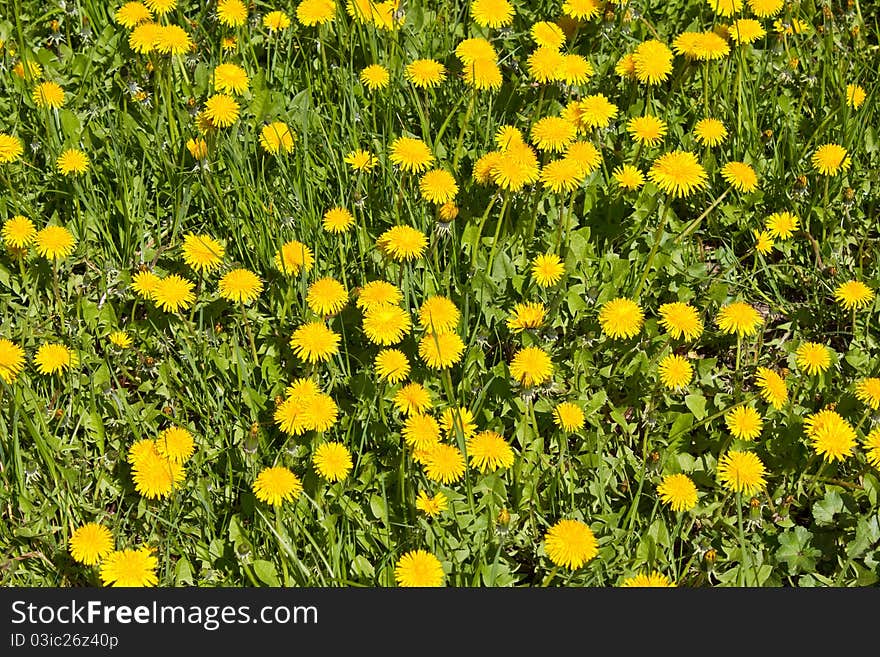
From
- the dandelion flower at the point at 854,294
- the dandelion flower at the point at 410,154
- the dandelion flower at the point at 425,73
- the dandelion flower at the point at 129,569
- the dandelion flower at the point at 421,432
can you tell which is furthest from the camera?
the dandelion flower at the point at 425,73

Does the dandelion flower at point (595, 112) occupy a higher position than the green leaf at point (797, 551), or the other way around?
the dandelion flower at point (595, 112)

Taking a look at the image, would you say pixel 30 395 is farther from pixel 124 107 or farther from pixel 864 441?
pixel 864 441

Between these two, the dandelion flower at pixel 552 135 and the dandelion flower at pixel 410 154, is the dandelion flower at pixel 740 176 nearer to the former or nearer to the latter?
the dandelion flower at pixel 552 135

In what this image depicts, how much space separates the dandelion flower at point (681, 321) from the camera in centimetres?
279

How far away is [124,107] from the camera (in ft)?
10.9

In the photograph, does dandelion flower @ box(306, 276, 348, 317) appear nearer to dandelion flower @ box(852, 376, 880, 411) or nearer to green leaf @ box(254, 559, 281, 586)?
green leaf @ box(254, 559, 281, 586)

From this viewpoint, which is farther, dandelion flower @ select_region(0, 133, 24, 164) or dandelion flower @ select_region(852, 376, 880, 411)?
dandelion flower @ select_region(0, 133, 24, 164)

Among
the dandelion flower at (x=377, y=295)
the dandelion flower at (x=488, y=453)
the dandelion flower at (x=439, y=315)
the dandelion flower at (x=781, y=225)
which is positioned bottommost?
the dandelion flower at (x=488, y=453)

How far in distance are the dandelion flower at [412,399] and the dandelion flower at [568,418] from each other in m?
0.35

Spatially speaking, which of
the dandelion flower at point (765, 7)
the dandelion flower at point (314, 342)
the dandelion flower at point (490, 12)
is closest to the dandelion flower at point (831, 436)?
the dandelion flower at point (314, 342)

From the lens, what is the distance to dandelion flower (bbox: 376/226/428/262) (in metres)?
2.85

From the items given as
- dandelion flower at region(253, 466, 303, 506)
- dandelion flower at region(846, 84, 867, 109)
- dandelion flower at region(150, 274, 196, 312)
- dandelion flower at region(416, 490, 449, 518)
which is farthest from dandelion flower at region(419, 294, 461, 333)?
dandelion flower at region(846, 84, 867, 109)

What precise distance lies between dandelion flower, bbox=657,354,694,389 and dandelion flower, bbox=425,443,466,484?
2.10 feet

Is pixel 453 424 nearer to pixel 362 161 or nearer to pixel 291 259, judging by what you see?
pixel 291 259
